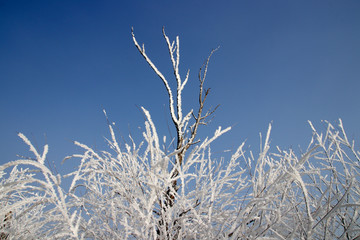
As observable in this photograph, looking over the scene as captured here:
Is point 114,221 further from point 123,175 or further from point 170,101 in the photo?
point 170,101

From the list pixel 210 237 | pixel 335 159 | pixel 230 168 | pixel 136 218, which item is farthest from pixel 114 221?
pixel 335 159

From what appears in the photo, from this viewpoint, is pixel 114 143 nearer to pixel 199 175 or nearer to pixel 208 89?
pixel 199 175

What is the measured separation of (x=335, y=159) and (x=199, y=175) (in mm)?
1569

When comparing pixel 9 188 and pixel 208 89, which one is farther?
pixel 208 89

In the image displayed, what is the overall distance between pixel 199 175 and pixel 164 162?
1167mm

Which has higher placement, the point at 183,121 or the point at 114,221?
the point at 183,121

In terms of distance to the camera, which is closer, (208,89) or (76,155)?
(76,155)

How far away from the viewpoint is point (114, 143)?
1.98 metres

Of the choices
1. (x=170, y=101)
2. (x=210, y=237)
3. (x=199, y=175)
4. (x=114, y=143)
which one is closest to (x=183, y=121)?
(x=170, y=101)

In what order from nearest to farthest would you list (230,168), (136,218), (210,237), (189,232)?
(210,237) < (136,218) < (189,232) < (230,168)

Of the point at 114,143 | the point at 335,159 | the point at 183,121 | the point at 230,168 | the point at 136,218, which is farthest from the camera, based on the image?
the point at 183,121

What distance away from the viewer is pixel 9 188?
3.65ft

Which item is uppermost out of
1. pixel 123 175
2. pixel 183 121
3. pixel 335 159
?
pixel 183 121

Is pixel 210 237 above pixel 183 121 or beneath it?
beneath
